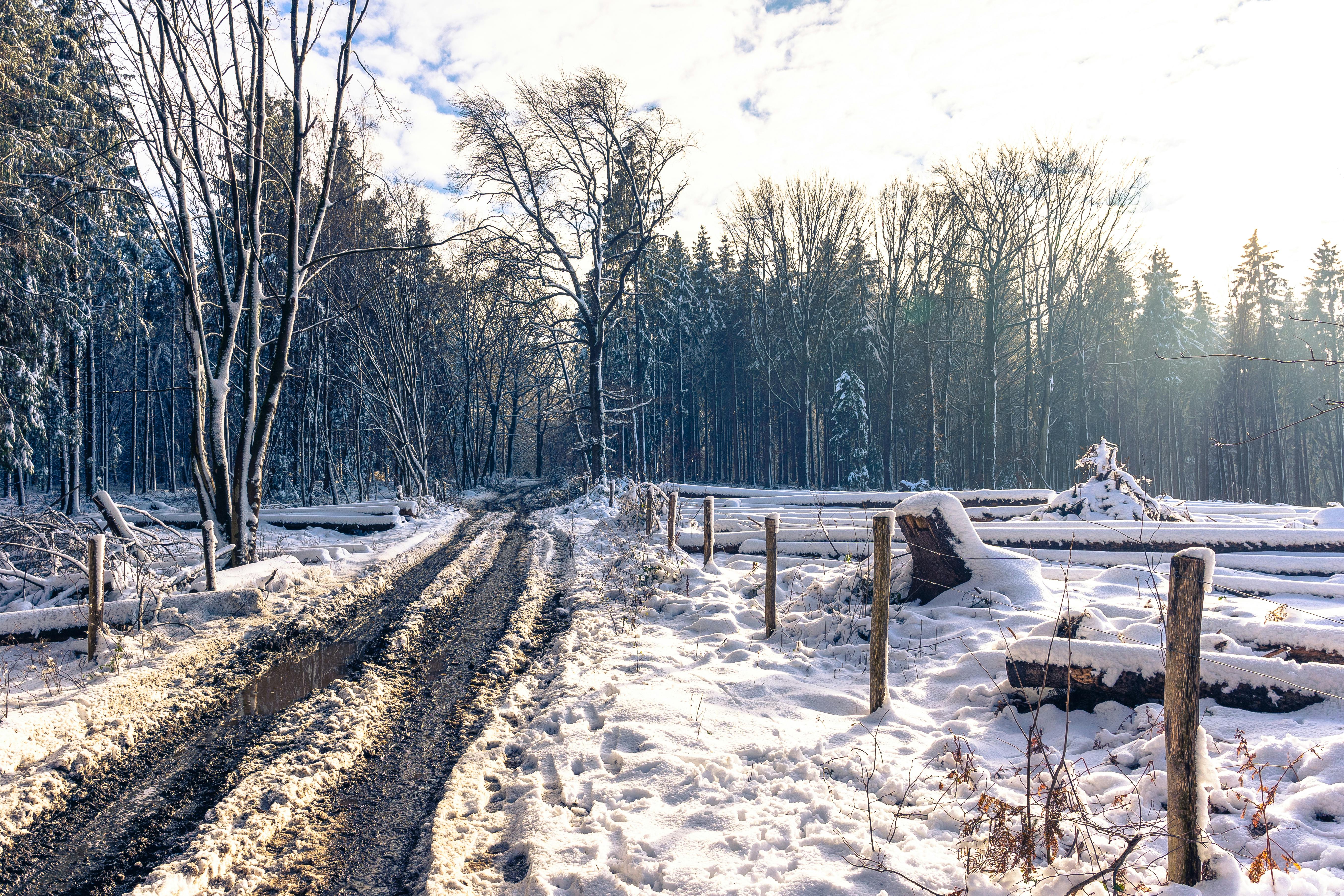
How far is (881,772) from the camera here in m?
3.77

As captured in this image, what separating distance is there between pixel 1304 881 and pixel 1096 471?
984cm

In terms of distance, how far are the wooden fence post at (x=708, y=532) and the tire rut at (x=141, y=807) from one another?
5761mm

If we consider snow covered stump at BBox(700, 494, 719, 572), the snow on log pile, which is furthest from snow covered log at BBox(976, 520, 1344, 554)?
the snow on log pile

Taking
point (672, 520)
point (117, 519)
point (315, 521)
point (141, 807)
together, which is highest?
point (117, 519)

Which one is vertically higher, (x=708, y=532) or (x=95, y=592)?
(x=708, y=532)

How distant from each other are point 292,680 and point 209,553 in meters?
3.17

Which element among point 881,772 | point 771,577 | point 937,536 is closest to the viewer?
point 881,772

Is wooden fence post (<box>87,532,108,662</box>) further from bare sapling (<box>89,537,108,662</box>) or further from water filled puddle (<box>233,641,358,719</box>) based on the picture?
water filled puddle (<box>233,641,358,719</box>)

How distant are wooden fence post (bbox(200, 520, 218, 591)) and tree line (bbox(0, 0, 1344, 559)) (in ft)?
7.30

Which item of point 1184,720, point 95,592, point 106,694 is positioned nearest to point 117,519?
point 95,592

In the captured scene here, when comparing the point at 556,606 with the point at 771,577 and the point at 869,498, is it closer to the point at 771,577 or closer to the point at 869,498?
the point at 771,577

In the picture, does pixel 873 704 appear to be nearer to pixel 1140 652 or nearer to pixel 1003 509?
pixel 1140 652

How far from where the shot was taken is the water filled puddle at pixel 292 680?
5047 millimetres

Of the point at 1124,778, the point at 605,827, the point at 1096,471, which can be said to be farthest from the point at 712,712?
the point at 1096,471
